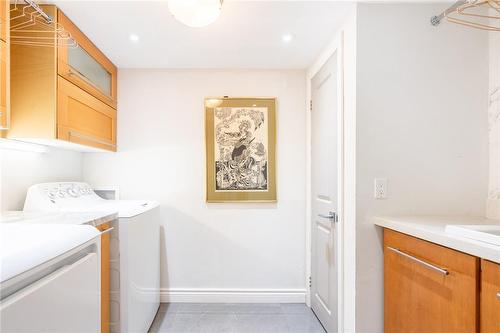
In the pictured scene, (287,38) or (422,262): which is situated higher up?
(287,38)

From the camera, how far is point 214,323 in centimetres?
218

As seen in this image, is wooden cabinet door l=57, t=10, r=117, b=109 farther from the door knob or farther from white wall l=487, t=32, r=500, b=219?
white wall l=487, t=32, r=500, b=219

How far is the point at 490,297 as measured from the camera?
899 mm

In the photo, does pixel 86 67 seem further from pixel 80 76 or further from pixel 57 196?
pixel 57 196

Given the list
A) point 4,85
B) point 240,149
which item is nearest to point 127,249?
point 4,85

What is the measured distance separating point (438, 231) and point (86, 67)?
2357 mm

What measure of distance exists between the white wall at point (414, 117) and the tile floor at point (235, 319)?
0.82 meters

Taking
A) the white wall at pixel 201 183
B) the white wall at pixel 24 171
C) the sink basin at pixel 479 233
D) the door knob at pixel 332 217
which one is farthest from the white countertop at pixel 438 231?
the white wall at pixel 24 171

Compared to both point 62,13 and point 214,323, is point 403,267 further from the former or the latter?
point 62,13

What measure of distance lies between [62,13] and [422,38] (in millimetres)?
2119

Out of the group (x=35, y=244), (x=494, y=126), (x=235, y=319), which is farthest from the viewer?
(x=235, y=319)

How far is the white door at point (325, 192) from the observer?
1.90 m

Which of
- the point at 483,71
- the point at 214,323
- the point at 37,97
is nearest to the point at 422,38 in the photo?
the point at 483,71

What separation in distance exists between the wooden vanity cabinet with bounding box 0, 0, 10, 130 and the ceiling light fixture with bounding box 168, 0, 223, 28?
2.53ft
